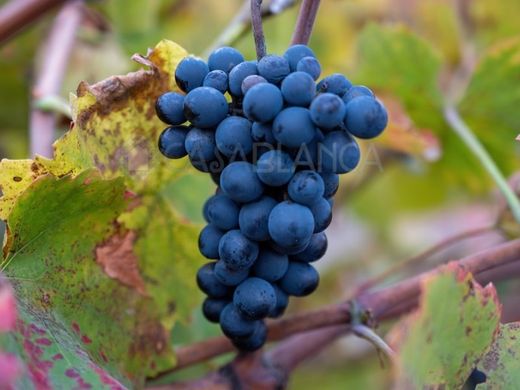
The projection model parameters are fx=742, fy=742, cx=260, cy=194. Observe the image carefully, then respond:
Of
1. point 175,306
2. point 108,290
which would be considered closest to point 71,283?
point 108,290

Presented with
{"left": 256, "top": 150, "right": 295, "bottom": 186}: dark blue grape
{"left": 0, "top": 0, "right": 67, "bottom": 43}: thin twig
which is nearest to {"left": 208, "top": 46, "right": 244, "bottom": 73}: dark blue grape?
{"left": 256, "top": 150, "right": 295, "bottom": 186}: dark blue grape

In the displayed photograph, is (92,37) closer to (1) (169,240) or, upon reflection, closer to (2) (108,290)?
(1) (169,240)

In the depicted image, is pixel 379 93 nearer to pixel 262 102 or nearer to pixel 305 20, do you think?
pixel 305 20

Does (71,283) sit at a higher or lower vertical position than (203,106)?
lower

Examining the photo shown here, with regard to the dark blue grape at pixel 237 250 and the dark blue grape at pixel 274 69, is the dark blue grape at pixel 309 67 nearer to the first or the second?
the dark blue grape at pixel 274 69

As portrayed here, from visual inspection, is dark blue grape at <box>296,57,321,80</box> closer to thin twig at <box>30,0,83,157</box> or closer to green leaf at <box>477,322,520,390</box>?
green leaf at <box>477,322,520,390</box>

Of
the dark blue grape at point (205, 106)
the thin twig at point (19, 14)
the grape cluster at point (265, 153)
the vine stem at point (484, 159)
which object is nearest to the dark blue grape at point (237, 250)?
the grape cluster at point (265, 153)

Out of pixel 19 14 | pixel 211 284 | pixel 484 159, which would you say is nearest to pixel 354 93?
pixel 211 284
